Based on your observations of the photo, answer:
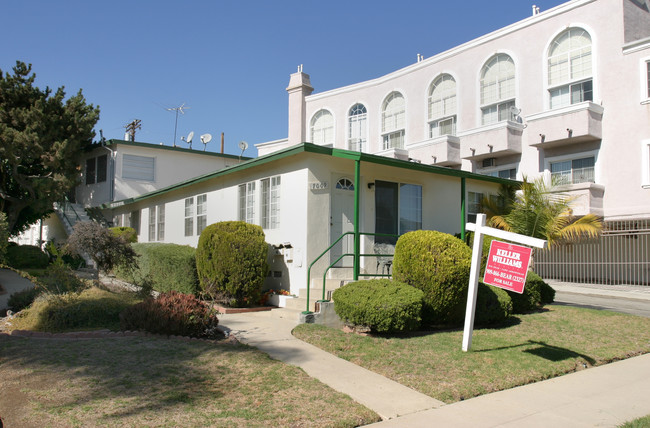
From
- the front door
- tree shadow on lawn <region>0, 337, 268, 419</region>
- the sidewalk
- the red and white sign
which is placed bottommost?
the sidewalk

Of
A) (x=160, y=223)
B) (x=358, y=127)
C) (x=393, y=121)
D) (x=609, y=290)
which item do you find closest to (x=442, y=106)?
(x=393, y=121)

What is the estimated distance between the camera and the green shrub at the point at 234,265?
1127 centimetres

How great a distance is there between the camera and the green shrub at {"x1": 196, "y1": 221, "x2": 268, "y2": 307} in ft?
37.0

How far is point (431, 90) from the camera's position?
86.1ft

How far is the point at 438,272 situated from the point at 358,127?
70.5 feet

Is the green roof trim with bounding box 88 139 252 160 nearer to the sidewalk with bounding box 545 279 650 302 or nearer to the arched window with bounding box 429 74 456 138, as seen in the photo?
the arched window with bounding box 429 74 456 138

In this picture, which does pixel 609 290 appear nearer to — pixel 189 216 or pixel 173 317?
pixel 189 216

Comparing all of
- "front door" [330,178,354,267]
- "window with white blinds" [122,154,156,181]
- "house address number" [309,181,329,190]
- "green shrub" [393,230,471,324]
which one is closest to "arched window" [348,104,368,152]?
"window with white blinds" [122,154,156,181]

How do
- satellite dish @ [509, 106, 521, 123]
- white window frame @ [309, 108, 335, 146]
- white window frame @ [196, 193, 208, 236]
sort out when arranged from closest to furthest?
white window frame @ [196, 193, 208, 236]
satellite dish @ [509, 106, 521, 123]
white window frame @ [309, 108, 335, 146]

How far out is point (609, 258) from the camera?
790 inches

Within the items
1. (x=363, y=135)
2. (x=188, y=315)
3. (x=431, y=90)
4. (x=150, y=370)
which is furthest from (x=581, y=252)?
(x=150, y=370)

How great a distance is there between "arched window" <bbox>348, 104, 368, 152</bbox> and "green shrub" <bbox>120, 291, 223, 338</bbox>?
71.5 feet

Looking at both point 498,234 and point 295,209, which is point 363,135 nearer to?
point 295,209

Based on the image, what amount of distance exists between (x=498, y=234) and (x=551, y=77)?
1628 cm
